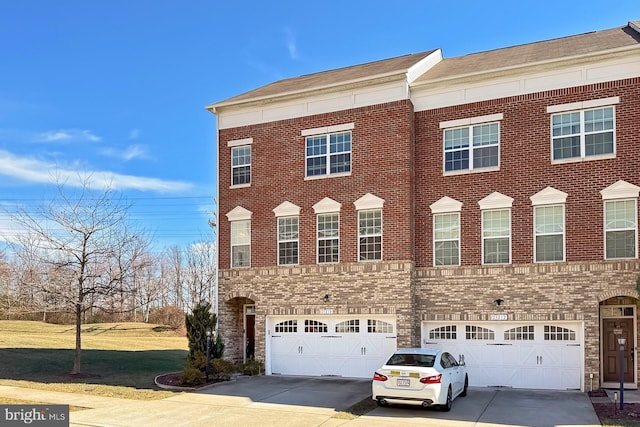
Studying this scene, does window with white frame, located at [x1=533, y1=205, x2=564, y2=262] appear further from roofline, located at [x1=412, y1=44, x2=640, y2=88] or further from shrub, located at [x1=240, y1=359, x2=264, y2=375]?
shrub, located at [x1=240, y1=359, x2=264, y2=375]

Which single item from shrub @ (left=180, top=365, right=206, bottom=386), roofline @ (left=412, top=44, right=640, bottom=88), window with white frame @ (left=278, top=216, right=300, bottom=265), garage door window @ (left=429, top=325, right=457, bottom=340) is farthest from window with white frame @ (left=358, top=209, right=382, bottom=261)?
shrub @ (left=180, top=365, right=206, bottom=386)

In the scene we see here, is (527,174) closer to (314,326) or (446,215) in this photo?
(446,215)

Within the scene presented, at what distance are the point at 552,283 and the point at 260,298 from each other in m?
10.1

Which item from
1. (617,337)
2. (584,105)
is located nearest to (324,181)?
A: (584,105)

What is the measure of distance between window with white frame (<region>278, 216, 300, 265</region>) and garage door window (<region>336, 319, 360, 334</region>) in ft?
9.28

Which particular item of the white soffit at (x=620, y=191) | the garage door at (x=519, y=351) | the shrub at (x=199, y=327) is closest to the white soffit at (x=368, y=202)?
the garage door at (x=519, y=351)

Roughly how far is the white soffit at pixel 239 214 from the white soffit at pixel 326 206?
2840mm

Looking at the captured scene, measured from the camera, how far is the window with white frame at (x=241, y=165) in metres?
23.8

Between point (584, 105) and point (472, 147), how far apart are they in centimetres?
356

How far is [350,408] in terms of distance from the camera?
15.3 m

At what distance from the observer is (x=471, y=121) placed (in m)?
20.1

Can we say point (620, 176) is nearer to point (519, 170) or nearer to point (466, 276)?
point (519, 170)

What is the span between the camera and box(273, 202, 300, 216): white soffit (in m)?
22.4

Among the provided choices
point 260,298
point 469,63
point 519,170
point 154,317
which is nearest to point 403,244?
point 519,170
